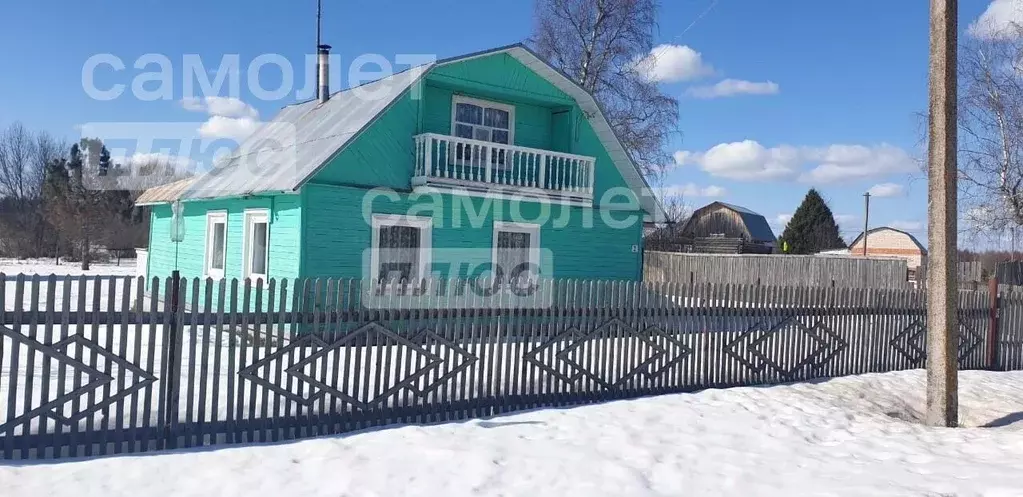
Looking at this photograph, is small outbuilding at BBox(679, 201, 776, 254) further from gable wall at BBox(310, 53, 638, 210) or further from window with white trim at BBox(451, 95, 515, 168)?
window with white trim at BBox(451, 95, 515, 168)

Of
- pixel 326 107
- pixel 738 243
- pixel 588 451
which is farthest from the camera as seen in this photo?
pixel 738 243

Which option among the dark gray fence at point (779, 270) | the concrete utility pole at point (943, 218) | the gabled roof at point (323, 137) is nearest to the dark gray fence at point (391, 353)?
the concrete utility pole at point (943, 218)

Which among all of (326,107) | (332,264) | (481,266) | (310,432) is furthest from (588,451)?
(326,107)

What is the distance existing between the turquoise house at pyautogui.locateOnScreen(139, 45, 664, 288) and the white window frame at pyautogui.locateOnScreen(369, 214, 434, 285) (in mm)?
28

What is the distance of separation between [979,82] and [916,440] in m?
20.7

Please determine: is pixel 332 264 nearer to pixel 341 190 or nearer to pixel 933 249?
pixel 341 190

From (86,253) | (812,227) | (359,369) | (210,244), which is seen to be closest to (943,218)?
(359,369)

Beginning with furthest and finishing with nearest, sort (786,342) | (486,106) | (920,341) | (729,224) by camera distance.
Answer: (729,224), (486,106), (920,341), (786,342)

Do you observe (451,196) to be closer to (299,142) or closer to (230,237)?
(299,142)

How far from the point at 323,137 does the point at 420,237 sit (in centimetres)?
266

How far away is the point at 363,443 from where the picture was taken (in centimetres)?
659

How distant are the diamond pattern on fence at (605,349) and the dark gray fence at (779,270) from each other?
1537 centimetres

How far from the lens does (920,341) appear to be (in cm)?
1189

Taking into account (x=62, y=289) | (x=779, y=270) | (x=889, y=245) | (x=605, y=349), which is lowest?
(x=605, y=349)
